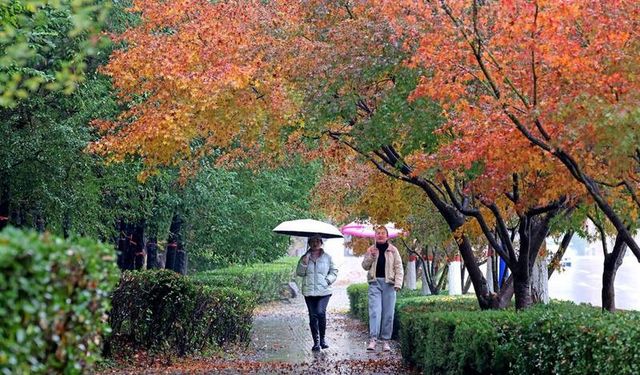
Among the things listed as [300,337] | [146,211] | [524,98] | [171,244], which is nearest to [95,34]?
[524,98]

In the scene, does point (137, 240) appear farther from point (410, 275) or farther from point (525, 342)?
point (525, 342)

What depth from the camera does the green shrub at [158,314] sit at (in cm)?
1352

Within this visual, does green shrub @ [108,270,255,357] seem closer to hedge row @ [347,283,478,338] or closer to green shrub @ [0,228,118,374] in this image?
hedge row @ [347,283,478,338]

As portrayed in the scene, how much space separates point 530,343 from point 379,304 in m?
7.50

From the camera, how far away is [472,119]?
10.1 metres

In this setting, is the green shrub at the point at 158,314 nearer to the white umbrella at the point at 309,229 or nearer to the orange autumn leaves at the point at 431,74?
the orange autumn leaves at the point at 431,74

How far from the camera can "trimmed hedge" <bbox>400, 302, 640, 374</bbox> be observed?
271 inches

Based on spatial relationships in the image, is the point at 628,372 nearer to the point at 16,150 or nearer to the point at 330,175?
the point at 16,150

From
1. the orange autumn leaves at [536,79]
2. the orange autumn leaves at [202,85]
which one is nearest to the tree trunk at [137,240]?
the orange autumn leaves at [202,85]

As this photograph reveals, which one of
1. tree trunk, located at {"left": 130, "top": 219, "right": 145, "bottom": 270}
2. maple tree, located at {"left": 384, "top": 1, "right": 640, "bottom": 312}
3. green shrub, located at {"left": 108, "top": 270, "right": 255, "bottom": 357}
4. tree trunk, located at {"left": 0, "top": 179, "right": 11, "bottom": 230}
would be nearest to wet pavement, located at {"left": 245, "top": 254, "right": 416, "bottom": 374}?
green shrub, located at {"left": 108, "top": 270, "right": 255, "bottom": 357}

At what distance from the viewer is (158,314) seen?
13898 millimetres

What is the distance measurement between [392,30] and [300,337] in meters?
9.88

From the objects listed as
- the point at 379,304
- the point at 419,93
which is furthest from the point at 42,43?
the point at 379,304

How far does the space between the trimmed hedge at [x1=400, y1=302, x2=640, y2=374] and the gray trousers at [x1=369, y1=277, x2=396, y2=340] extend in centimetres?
339
